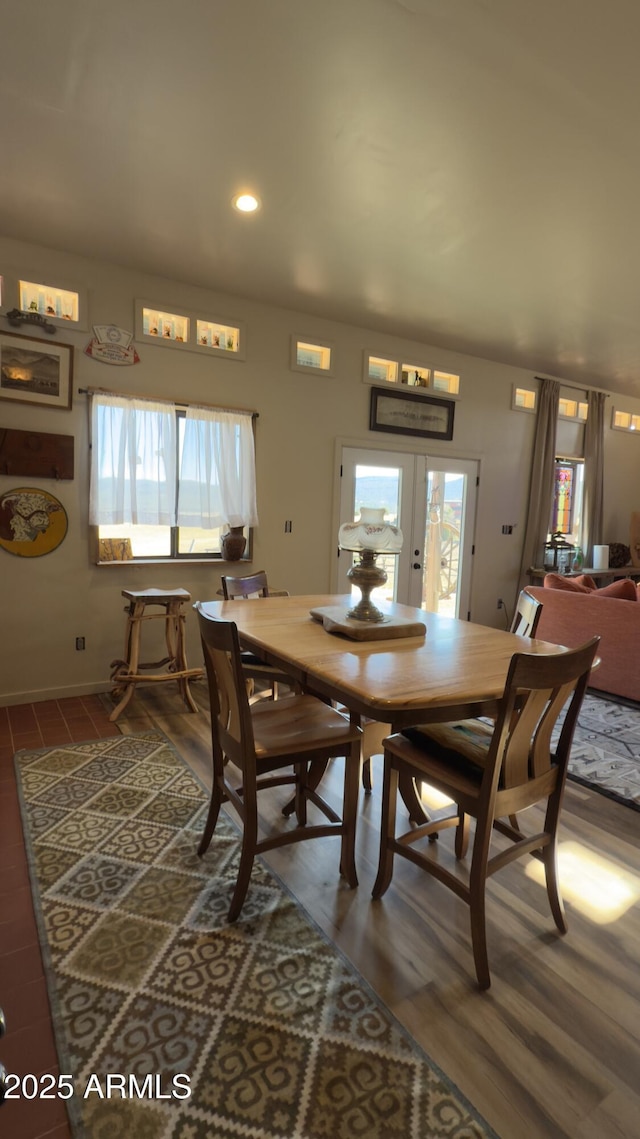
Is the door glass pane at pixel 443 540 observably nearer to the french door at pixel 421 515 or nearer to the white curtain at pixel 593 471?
the french door at pixel 421 515

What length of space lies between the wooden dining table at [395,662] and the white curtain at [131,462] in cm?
169

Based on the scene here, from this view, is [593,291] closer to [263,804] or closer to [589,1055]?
[263,804]

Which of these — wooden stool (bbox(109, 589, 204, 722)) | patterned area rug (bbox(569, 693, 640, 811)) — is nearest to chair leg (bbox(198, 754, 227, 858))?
wooden stool (bbox(109, 589, 204, 722))

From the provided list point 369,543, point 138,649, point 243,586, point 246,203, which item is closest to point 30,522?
point 138,649

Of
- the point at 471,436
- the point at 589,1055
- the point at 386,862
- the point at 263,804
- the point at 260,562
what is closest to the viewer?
the point at 589,1055

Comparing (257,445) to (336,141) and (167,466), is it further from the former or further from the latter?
(336,141)

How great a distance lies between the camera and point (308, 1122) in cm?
122

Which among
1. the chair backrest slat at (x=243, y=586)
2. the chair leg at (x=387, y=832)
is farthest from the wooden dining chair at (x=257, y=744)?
the chair backrest slat at (x=243, y=586)

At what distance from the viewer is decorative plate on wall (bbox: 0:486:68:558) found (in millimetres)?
3602

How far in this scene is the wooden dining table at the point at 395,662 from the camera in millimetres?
1552

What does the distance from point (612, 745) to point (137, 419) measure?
12.6 feet

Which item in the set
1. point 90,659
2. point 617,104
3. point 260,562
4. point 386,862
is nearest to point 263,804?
point 386,862

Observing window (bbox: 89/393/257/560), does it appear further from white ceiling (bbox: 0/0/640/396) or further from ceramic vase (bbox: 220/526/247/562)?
white ceiling (bbox: 0/0/640/396)

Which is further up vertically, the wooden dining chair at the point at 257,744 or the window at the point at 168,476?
the window at the point at 168,476
